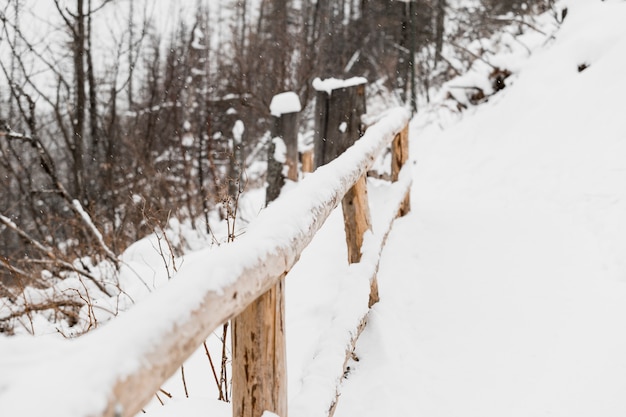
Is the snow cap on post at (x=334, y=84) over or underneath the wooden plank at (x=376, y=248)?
over

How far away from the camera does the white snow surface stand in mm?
2043

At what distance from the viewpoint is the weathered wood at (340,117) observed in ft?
16.2

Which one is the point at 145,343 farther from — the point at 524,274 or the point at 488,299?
the point at 524,274

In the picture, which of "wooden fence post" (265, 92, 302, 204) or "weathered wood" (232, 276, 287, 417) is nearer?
"weathered wood" (232, 276, 287, 417)

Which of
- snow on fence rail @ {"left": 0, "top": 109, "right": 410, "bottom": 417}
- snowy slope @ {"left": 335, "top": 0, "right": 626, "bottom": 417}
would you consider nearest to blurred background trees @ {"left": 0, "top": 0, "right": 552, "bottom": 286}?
snowy slope @ {"left": 335, "top": 0, "right": 626, "bottom": 417}

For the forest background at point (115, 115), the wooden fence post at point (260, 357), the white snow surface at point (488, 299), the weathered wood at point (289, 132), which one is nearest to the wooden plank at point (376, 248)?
the white snow surface at point (488, 299)

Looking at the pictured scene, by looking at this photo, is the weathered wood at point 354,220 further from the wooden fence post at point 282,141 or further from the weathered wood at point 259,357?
the wooden fence post at point 282,141

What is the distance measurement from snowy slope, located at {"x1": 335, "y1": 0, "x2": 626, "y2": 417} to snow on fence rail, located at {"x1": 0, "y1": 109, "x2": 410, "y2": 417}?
1.27 metres

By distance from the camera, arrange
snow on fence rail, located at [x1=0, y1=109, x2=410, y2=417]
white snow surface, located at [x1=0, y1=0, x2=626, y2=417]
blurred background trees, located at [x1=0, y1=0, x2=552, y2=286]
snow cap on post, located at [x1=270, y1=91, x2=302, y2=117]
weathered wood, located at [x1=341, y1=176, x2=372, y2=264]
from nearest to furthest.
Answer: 1. snow on fence rail, located at [x1=0, y1=109, x2=410, y2=417]
2. white snow surface, located at [x1=0, y1=0, x2=626, y2=417]
3. weathered wood, located at [x1=341, y1=176, x2=372, y2=264]
4. snow cap on post, located at [x1=270, y1=91, x2=302, y2=117]
5. blurred background trees, located at [x1=0, y1=0, x2=552, y2=286]

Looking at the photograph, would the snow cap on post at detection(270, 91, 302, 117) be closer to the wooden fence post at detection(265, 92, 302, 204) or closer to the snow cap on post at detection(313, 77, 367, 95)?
the wooden fence post at detection(265, 92, 302, 204)

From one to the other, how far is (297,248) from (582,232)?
3.02 meters

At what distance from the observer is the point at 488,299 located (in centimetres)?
307

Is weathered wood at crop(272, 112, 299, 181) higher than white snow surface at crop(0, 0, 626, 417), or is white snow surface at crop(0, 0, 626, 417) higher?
weathered wood at crop(272, 112, 299, 181)

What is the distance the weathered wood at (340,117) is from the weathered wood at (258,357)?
3776 mm
